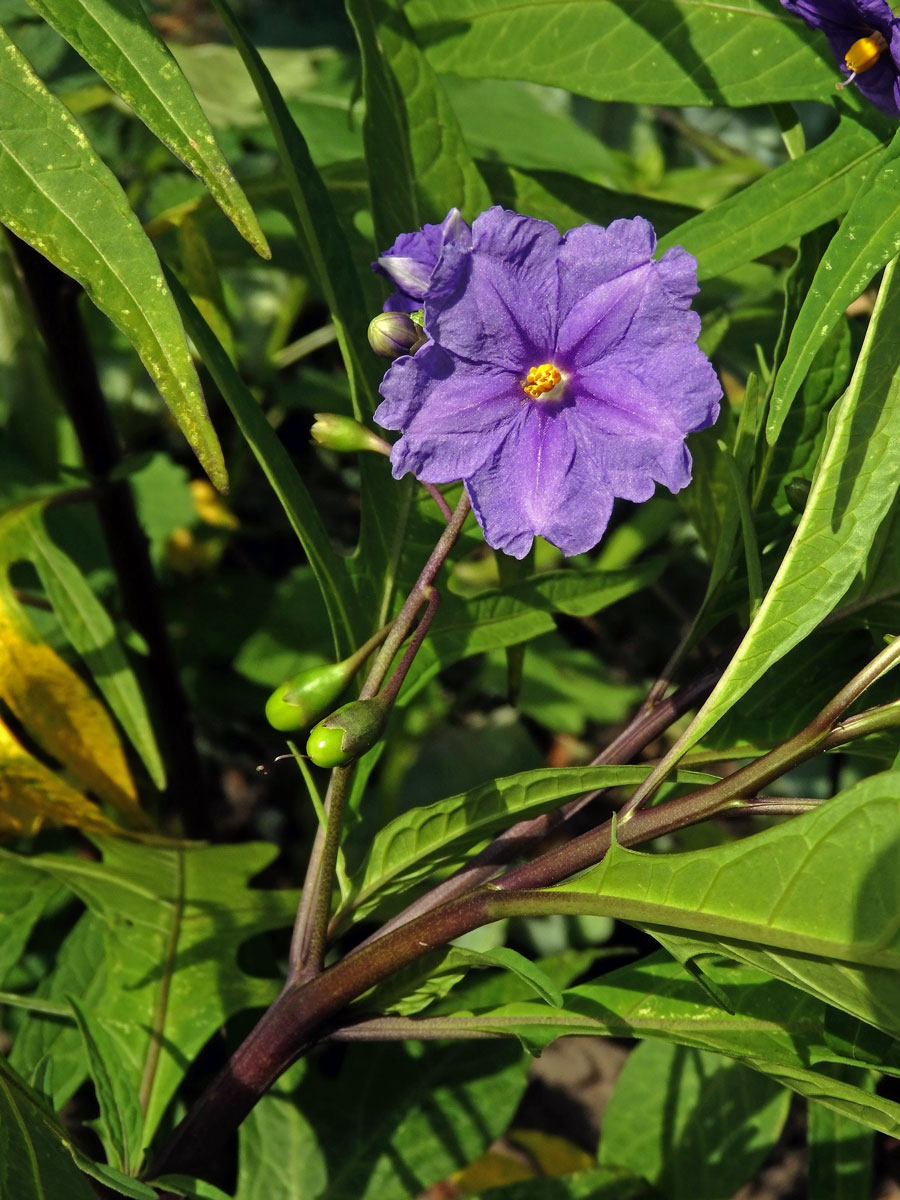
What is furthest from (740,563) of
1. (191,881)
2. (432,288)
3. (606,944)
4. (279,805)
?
(279,805)

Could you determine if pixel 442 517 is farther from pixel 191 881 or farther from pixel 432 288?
pixel 191 881

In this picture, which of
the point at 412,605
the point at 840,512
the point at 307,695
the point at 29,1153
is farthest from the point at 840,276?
the point at 29,1153

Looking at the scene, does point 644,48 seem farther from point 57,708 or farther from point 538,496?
point 57,708

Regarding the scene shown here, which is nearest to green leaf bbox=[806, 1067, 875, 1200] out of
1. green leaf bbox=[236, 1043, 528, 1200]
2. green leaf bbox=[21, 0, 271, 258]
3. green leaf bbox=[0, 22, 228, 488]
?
green leaf bbox=[236, 1043, 528, 1200]

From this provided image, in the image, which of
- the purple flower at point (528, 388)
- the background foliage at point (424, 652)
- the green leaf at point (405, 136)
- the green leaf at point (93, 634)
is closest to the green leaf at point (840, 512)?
the background foliage at point (424, 652)

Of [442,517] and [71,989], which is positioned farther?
[71,989]

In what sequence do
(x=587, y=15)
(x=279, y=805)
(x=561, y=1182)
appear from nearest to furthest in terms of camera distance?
(x=587, y=15) < (x=561, y=1182) < (x=279, y=805)
